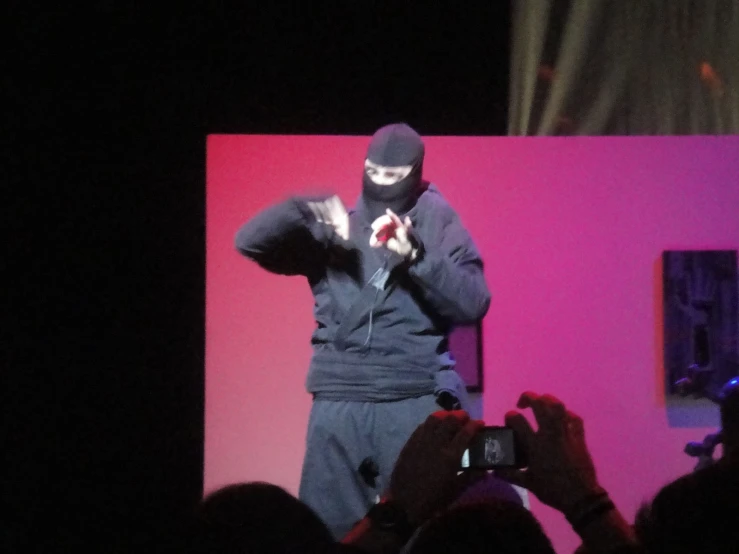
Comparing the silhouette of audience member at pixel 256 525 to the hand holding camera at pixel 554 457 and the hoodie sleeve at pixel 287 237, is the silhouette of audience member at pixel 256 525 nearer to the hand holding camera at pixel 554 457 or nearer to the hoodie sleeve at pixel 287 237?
the hand holding camera at pixel 554 457

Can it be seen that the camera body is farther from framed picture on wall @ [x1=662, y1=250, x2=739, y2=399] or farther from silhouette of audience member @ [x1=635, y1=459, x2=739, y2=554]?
framed picture on wall @ [x1=662, y1=250, x2=739, y2=399]

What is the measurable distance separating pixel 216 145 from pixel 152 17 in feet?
1.29

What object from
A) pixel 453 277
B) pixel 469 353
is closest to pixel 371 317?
pixel 453 277

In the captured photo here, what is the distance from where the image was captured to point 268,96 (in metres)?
2.30

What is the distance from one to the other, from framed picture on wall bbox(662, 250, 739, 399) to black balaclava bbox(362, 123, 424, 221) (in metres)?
0.76

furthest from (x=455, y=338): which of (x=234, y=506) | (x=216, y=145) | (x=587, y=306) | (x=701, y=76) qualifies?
(x=234, y=506)

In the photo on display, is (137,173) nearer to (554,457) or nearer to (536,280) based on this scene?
(536,280)

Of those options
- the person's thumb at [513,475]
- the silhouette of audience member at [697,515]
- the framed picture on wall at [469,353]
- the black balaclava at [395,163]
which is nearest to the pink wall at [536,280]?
the framed picture on wall at [469,353]

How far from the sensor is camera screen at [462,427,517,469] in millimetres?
995

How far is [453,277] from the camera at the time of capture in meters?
1.74

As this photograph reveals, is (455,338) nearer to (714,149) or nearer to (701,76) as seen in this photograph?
(714,149)

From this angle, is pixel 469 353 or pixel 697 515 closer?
pixel 697 515

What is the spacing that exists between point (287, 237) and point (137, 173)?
2.19 feet

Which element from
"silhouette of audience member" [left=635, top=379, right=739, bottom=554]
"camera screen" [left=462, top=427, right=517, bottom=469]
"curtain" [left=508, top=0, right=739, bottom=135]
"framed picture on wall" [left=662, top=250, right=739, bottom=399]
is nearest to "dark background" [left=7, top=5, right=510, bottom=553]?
"curtain" [left=508, top=0, right=739, bottom=135]
